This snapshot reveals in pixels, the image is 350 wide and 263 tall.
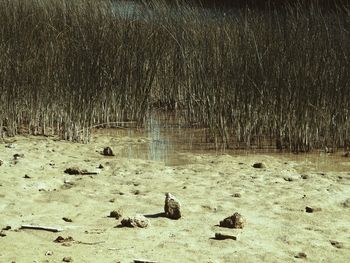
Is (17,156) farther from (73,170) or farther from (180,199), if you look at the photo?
(180,199)

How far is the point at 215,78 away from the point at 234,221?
3.50m

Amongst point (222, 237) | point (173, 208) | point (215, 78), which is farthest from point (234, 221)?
point (215, 78)

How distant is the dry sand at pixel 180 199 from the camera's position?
371 cm

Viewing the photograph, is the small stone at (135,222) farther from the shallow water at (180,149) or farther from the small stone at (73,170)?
the shallow water at (180,149)

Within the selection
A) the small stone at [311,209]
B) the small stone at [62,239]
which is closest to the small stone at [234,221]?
the small stone at [311,209]

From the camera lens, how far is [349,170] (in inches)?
248

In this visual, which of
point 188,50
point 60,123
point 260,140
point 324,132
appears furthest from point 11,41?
point 324,132

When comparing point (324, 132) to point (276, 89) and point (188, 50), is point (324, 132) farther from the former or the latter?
point (188, 50)

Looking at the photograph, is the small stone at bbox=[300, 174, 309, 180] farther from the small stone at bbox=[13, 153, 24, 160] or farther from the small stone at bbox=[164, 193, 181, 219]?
the small stone at bbox=[13, 153, 24, 160]

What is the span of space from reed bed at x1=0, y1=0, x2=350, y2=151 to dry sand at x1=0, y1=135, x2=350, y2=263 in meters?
0.47

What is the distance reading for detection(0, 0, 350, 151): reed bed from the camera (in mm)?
7062

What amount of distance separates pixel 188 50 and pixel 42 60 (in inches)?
71.9

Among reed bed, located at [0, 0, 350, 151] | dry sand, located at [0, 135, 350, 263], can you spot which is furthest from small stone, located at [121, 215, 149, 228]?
reed bed, located at [0, 0, 350, 151]

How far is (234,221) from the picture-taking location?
4.12 m
